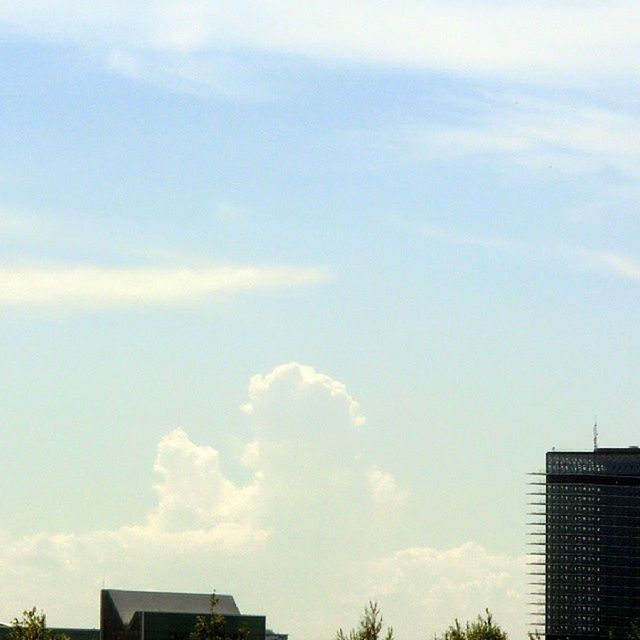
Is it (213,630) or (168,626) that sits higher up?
(168,626)

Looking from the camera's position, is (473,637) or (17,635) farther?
(473,637)

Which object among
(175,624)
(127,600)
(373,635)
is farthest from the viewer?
(127,600)

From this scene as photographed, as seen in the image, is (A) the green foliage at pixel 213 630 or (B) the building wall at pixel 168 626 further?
(B) the building wall at pixel 168 626

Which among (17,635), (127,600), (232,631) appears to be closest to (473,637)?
(232,631)

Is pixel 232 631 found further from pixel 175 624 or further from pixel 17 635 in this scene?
pixel 17 635

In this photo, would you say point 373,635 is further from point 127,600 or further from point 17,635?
point 127,600

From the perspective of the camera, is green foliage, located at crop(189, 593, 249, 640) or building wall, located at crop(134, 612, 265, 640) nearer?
green foliage, located at crop(189, 593, 249, 640)

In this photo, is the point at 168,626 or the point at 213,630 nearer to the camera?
the point at 213,630

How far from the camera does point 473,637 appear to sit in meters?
189

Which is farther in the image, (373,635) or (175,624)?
(175,624)

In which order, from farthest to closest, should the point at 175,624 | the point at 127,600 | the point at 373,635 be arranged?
the point at 127,600 < the point at 175,624 < the point at 373,635

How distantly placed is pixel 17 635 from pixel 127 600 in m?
43.7

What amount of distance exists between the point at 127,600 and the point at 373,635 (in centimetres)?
5358

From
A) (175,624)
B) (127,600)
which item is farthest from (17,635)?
(127,600)
